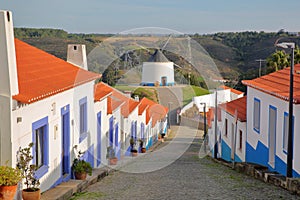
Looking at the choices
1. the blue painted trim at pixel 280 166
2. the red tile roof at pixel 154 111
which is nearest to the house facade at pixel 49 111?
the blue painted trim at pixel 280 166

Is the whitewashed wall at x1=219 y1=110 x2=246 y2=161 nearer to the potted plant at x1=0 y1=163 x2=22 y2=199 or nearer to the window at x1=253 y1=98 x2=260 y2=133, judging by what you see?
the window at x1=253 y1=98 x2=260 y2=133

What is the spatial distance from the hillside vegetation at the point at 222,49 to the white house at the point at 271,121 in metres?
41.0

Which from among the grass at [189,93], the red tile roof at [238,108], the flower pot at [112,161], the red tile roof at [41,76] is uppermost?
the red tile roof at [41,76]

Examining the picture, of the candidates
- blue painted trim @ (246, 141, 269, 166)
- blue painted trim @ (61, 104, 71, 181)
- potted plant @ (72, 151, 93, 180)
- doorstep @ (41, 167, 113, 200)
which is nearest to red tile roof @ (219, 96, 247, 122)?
blue painted trim @ (246, 141, 269, 166)

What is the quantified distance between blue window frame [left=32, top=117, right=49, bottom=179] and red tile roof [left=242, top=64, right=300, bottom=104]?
19.8 ft

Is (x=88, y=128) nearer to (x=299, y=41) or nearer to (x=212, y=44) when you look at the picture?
(x=299, y=41)

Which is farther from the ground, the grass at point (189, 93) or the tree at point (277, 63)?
the tree at point (277, 63)

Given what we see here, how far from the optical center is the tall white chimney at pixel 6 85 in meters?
7.51

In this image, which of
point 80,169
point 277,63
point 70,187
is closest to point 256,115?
point 80,169

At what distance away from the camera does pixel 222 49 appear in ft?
296

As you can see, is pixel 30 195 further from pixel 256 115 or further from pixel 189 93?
pixel 189 93

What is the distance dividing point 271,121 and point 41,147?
313 inches

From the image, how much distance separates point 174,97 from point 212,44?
30863 mm

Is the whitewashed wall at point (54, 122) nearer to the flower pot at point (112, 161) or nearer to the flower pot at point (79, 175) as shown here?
the flower pot at point (79, 175)
